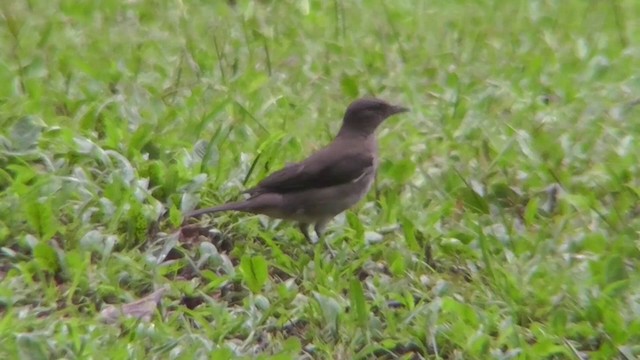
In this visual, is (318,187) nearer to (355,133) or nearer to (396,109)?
(355,133)

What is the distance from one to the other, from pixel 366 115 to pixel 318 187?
29.1 inches

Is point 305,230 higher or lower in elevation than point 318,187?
lower

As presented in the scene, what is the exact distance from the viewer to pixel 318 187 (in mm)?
7668

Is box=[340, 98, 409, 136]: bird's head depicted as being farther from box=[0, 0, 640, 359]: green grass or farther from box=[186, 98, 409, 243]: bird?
box=[0, 0, 640, 359]: green grass

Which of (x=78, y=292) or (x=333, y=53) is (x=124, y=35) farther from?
(x=78, y=292)

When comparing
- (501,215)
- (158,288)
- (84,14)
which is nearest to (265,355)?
(158,288)

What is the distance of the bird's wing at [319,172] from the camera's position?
7.52 m

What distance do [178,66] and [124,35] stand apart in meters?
0.61

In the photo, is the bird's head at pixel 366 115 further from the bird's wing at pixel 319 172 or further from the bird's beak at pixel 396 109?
the bird's wing at pixel 319 172

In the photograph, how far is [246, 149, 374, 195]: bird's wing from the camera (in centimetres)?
752

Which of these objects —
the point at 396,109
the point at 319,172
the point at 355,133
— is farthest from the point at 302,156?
the point at 319,172

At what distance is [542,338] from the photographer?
6520 millimetres

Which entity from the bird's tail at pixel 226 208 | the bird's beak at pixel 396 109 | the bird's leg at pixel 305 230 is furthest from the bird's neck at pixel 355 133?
the bird's tail at pixel 226 208

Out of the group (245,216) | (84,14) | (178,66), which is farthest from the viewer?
(84,14)
